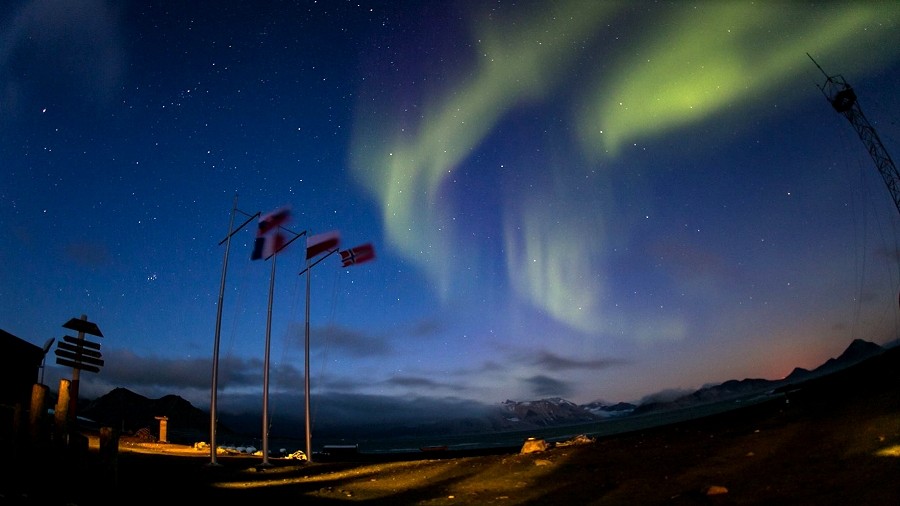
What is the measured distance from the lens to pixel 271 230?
36.4 metres

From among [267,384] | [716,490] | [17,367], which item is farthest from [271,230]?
[716,490]

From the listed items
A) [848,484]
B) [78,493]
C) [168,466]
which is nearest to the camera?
[848,484]

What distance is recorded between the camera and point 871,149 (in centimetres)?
6188

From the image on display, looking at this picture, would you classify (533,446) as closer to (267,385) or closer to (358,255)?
(267,385)

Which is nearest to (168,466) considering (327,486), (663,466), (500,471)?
(327,486)

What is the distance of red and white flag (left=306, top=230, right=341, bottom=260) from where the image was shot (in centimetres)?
3756

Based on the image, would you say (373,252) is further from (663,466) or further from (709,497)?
(709,497)

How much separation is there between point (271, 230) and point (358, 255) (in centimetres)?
711

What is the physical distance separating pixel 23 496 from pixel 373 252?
29.6 metres

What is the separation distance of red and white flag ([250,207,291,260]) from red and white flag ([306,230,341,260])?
6.96 ft

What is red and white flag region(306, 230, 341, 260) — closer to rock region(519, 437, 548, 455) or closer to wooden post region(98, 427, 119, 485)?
rock region(519, 437, 548, 455)

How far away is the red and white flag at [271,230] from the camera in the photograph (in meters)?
36.3

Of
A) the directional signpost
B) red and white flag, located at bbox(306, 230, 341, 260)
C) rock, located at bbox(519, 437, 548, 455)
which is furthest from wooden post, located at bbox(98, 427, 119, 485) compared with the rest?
red and white flag, located at bbox(306, 230, 341, 260)

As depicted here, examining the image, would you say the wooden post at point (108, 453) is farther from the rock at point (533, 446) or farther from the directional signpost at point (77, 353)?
the rock at point (533, 446)
